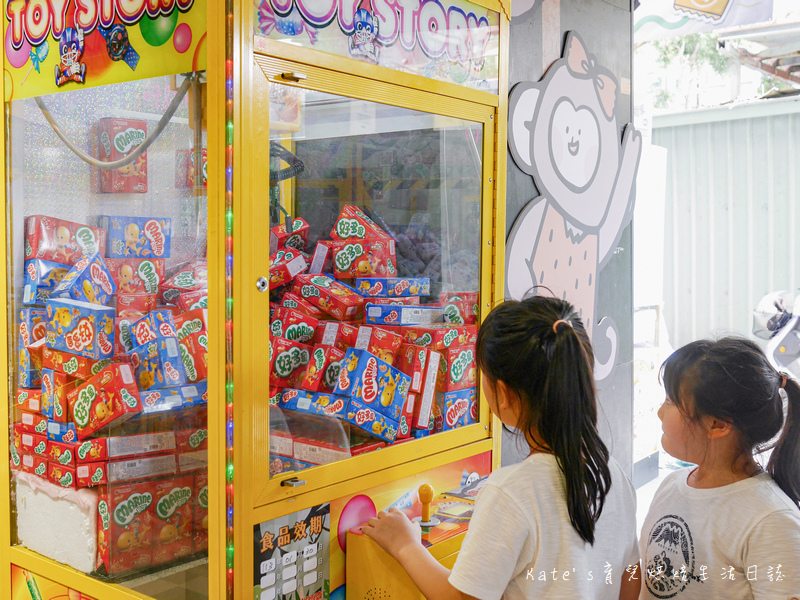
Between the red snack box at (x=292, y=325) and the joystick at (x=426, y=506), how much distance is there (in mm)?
481

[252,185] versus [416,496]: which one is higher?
[252,185]

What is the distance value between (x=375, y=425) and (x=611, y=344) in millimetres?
1801

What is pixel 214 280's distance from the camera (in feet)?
4.65

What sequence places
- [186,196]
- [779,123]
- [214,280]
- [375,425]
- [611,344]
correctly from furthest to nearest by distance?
[779,123] → [611,344] → [375,425] → [186,196] → [214,280]

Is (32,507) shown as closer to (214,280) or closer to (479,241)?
(214,280)

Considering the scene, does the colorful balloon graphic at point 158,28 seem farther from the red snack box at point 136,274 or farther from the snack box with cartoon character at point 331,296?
the snack box with cartoon character at point 331,296

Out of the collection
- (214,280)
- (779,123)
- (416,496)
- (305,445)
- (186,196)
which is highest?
(779,123)

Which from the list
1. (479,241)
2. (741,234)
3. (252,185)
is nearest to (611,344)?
(479,241)

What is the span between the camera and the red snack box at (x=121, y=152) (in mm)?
1647

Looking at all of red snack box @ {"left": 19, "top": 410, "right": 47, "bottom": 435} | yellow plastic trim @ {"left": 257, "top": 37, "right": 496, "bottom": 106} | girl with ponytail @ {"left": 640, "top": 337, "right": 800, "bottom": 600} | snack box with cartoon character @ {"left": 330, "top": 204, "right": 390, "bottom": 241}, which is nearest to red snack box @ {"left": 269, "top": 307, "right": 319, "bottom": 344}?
snack box with cartoon character @ {"left": 330, "top": 204, "right": 390, "bottom": 241}

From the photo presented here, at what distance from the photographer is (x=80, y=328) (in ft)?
5.73

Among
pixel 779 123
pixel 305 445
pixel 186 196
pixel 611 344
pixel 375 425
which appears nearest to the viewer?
pixel 186 196

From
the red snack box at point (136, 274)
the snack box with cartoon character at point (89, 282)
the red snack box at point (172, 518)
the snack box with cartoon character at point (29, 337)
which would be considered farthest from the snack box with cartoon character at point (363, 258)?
the snack box with cartoon character at point (29, 337)

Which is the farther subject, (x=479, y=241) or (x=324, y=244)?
(x=479, y=241)
